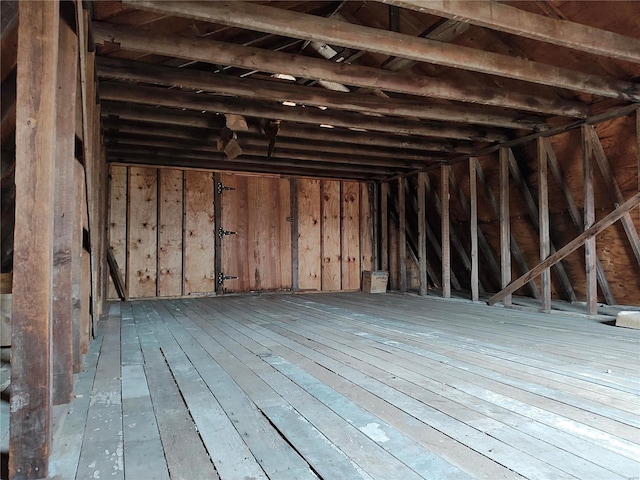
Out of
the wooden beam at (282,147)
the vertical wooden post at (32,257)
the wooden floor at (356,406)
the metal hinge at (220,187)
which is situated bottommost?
the wooden floor at (356,406)

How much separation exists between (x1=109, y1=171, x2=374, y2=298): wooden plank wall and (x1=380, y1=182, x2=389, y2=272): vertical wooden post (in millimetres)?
205

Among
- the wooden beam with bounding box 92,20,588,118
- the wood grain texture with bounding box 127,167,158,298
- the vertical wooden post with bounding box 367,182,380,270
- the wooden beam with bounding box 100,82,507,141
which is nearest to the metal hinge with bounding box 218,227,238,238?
the wood grain texture with bounding box 127,167,158,298

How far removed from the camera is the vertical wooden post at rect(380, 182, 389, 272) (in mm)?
7277

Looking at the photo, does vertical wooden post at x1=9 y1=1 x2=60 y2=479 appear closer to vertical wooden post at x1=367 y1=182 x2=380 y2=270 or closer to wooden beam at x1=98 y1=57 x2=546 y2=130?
wooden beam at x1=98 y1=57 x2=546 y2=130

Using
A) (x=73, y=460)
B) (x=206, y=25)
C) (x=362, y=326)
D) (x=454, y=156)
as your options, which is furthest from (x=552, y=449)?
(x=454, y=156)

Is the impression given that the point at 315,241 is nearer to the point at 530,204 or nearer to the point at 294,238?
the point at 294,238

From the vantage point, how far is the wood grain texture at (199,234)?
621 centimetres

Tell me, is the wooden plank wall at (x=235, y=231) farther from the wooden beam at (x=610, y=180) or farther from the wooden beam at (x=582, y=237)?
the wooden beam at (x=610, y=180)

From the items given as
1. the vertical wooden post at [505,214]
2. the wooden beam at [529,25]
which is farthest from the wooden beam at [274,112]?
the wooden beam at [529,25]

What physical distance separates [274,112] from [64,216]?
104 inches

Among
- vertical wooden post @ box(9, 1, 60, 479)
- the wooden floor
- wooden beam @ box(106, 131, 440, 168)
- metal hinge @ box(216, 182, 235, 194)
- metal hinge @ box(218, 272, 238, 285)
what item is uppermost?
wooden beam @ box(106, 131, 440, 168)

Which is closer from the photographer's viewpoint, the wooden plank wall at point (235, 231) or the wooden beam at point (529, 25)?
the wooden beam at point (529, 25)

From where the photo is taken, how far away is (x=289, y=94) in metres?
3.54

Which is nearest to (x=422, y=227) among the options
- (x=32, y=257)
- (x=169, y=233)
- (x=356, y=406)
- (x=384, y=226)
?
(x=384, y=226)
